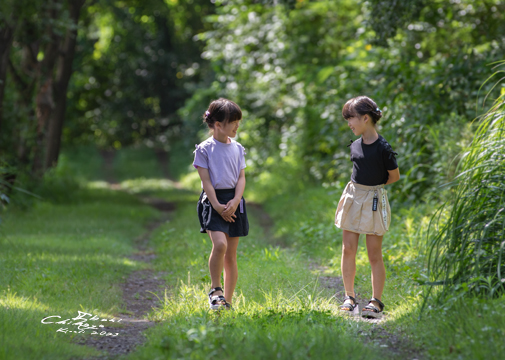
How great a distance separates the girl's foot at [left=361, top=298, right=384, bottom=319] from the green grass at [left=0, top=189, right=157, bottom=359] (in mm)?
2200

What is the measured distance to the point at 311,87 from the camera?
13477 mm

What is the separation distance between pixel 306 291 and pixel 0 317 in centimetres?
248

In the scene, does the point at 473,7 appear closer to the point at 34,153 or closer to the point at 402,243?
the point at 402,243

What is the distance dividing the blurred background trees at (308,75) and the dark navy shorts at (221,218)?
10.5ft

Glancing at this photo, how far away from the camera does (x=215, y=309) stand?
4.19 meters

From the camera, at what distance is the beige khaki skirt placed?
4.48 meters

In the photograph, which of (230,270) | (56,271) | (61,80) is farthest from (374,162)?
(61,80)

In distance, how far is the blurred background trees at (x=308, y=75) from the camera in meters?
8.27

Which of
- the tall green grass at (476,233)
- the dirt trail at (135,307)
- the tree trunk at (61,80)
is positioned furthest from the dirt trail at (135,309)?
the tree trunk at (61,80)

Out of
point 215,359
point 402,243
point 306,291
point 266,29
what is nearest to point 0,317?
point 215,359

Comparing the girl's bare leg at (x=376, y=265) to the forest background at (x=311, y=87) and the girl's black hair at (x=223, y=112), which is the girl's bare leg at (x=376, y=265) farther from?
the girl's black hair at (x=223, y=112)

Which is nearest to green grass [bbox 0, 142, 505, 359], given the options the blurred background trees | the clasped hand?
the clasped hand

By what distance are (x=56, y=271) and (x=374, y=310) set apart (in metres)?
3.49

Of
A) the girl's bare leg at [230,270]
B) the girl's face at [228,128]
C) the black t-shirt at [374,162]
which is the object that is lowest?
the girl's bare leg at [230,270]
